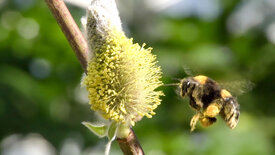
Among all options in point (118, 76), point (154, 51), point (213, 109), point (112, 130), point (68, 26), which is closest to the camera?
point (68, 26)

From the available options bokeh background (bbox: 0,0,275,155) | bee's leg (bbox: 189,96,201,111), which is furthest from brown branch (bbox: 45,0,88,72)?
bokeh background (bbox: 0,0,275,155)

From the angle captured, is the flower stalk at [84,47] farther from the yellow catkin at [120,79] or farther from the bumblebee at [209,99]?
the bumblebee at [209,99]

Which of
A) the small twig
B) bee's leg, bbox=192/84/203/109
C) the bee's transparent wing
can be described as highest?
the bee's transparent wing

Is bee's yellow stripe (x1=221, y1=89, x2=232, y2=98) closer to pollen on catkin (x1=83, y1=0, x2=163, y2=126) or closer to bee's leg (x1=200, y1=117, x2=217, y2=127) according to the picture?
bee's leg (x1=200, y1=117, x2=217, y2=127)

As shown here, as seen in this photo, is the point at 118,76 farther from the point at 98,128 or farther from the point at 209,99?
the point at 209,99

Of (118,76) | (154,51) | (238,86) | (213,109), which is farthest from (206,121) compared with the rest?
(154,51)

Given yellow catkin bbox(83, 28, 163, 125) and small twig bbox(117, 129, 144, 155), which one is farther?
yellow catkin bbox(83, 28, 163, 125)
